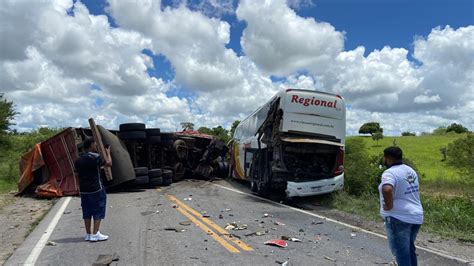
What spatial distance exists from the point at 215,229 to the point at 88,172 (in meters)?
2.60

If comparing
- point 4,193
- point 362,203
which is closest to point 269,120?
point 362,203

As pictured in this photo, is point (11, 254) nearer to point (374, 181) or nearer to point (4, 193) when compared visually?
point (4, 193)

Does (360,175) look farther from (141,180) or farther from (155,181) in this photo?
(141,180)

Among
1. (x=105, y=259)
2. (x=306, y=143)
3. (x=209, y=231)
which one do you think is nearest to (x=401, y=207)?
(x=105, y=259)

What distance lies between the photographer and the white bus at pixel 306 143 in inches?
497

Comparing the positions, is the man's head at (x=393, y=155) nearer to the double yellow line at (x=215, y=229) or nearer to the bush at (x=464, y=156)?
the double yellow line at (x=215, y=229)

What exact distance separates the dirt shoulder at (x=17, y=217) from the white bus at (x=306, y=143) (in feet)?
21.2

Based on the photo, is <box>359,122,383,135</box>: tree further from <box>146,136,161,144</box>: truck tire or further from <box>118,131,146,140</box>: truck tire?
<box>118,131,146,140</box>: truck tire

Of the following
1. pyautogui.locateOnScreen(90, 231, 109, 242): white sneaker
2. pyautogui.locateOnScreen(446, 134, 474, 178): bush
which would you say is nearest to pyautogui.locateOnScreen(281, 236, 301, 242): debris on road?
pyautogui.locateOnScreen(90, 231, 109, 242): white sneaker

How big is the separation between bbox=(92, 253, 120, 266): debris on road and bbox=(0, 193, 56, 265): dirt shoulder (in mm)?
1301

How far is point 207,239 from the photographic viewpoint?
752 cm

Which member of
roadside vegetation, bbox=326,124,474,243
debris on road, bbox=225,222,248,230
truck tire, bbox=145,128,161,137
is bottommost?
debris on road, bbox=225,222,248,230

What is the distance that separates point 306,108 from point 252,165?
3346 millimetres

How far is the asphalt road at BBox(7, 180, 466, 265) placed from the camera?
6.29 m
